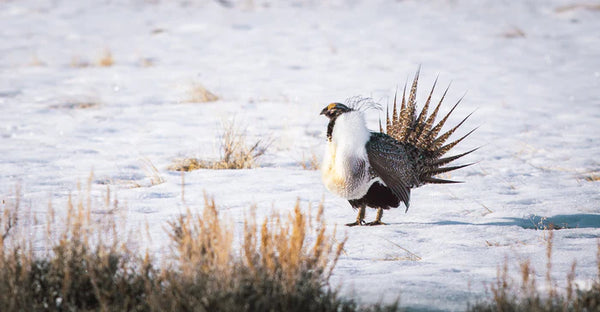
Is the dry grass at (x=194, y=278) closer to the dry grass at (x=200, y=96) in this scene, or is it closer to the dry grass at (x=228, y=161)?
the dry grass at (x=228, y=161)

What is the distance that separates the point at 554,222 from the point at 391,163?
1.21 meters

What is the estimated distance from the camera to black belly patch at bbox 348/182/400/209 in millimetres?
3912

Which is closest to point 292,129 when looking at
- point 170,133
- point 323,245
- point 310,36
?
point 170,133

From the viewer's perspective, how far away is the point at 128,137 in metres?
6.75

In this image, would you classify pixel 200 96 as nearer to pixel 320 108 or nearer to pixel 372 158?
pixel 320 108

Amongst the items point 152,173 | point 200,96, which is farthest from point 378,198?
point 200,96

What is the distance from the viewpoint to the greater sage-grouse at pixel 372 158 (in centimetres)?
366

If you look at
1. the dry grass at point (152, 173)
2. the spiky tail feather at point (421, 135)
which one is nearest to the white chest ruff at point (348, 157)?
the spiky tail feather at point (421, 135)

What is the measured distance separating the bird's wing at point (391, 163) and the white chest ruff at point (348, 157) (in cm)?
5

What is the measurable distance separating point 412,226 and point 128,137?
148 inches

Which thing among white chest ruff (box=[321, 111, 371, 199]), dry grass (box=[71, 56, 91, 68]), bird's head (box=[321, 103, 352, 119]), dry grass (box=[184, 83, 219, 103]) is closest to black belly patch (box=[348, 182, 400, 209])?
white chest ruff (box=[321, 111, 371, 199])

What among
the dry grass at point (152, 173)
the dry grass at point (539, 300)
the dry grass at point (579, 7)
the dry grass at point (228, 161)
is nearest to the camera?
the dry grass at point (539, 300)

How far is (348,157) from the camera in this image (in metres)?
3.65

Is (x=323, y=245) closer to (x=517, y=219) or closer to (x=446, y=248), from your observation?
(x=446, y=248)
